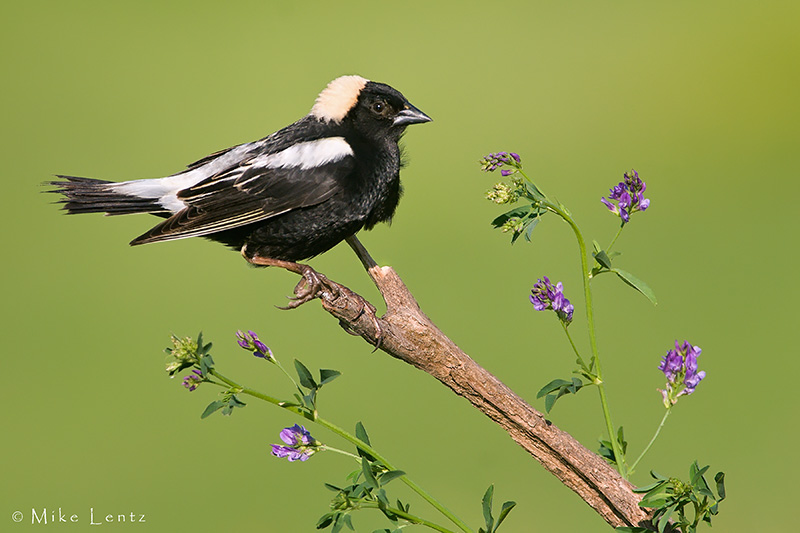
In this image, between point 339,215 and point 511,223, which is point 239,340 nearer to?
point 511,223

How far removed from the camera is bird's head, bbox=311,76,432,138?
263 centimetres

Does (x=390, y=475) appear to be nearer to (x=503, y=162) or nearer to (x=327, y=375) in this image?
(x=327, y=375)

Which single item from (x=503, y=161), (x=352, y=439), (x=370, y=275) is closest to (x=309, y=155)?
(x=370, y=275)

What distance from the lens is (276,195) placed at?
2352 mm

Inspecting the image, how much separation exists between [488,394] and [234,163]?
1.31 meters

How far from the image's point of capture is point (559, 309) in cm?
143

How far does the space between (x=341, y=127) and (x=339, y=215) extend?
0.41 m

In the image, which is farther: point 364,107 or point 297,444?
point 364,107

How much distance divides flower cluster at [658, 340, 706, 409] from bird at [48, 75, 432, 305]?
3.85ft

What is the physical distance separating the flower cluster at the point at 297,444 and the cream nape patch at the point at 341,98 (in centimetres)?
151

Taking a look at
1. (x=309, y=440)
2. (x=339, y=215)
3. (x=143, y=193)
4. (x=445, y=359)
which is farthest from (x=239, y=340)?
(x=143, y=193)

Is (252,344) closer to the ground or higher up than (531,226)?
closer to the ground

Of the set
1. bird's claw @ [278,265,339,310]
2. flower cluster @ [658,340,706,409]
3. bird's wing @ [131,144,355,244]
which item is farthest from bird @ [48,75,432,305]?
flower cluster @ [658,340,706,409]

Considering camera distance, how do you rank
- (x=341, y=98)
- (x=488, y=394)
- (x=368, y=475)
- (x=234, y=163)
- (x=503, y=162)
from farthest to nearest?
(x=341, y=98)
(x=234, y=163)
(x=488, y=394)
(x=503, y=162)
(x=368, y=475)
